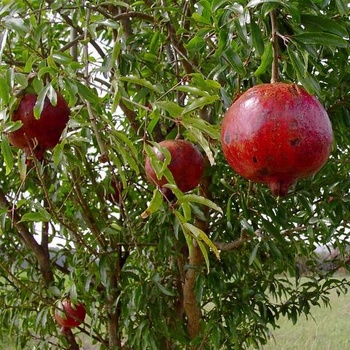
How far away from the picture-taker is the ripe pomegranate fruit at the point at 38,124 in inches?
34.2

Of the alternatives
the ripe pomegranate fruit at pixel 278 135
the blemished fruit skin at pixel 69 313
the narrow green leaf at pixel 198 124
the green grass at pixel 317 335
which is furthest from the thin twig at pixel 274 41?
the green grass at pixel 317 335

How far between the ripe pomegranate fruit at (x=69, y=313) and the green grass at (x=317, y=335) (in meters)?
2.43

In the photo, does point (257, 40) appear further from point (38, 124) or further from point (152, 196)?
point (152, 196)

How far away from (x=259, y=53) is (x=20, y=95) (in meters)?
0.36

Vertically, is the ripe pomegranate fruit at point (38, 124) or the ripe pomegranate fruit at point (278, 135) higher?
the ripe pomegranate fruit at point (38, 124)

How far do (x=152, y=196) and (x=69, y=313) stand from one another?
55 centimetres

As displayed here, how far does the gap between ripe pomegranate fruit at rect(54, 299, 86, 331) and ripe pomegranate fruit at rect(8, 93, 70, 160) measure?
1031 millimetres

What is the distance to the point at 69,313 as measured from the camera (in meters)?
1.86

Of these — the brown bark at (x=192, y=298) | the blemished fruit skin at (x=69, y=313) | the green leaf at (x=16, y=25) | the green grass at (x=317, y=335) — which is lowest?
the green grass at (x=317, y=335)

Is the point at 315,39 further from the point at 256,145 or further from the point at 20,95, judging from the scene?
the point at 20,95

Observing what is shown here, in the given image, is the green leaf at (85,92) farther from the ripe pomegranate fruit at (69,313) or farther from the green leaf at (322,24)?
the ripe pomegranate fruit at (69,313)

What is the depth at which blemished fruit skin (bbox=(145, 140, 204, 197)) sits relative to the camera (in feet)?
3.29

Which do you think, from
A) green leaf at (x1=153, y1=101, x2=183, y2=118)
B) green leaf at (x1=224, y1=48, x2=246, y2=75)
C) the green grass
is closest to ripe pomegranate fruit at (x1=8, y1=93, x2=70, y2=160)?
green leaf at (x1=153, y1=101, x2=183, y2=118)

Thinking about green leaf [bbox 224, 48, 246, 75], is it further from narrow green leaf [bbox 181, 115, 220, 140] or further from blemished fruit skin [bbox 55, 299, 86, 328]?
blemished fruit skin [bbox 55, 299, 86, 328]
